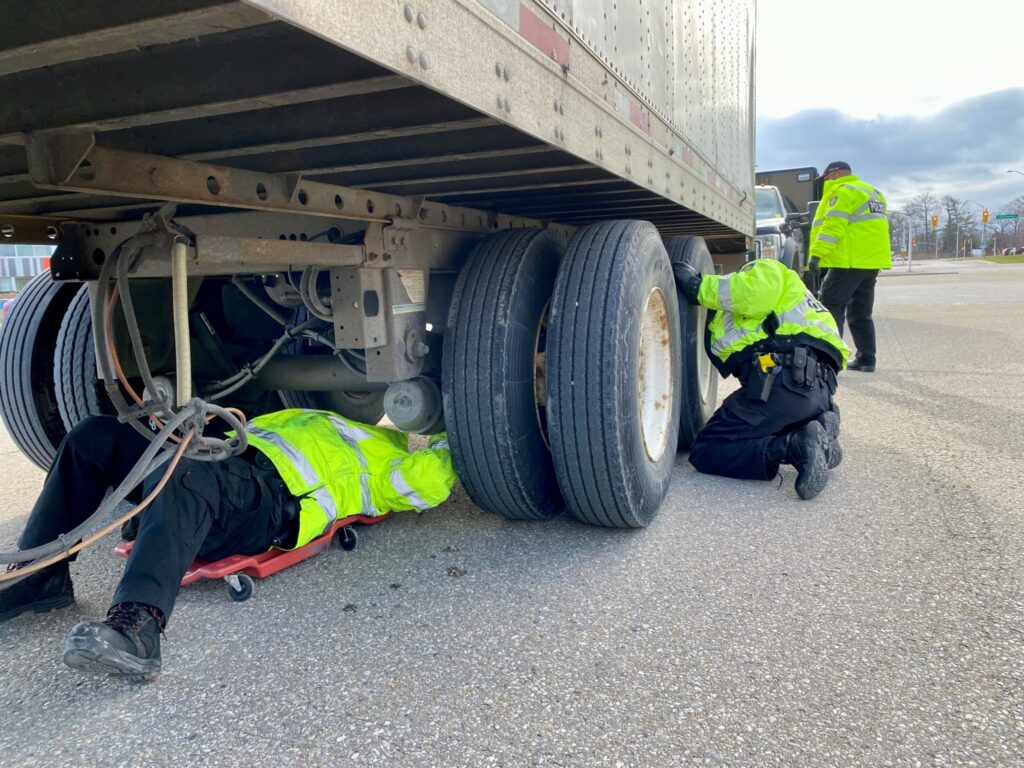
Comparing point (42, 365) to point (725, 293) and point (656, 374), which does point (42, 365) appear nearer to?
point (656, 374)

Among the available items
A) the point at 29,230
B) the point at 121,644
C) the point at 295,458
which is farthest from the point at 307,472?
the point at 29,230

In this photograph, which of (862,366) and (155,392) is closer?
(155,392)

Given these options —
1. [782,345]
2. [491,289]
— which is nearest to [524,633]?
[491,289]

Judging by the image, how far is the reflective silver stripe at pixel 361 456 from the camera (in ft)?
10.1

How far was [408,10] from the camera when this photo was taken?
1.41m

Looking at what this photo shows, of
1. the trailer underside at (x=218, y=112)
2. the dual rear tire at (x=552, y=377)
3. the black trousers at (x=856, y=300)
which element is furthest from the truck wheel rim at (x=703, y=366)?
the black trousers at (x=856, y=300)

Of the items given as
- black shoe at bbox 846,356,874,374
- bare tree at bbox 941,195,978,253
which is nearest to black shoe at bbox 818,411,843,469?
black shoe at bbox 846,356,874,374

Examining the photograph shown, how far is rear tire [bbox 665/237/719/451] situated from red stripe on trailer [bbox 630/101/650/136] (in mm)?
1451

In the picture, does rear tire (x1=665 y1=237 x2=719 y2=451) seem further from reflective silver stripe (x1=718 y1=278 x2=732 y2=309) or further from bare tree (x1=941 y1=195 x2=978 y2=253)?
bare tree (x1=941 y1=195 x2=978 y2=253)

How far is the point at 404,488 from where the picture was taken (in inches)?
123

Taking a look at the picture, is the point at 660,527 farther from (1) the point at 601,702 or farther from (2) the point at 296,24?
(2) the point at 296,24

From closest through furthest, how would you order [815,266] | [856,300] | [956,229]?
[856,300] → [815,266] → [956,229]

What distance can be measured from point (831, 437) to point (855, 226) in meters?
3.86

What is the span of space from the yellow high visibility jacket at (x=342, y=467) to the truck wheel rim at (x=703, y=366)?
6.23 feet
